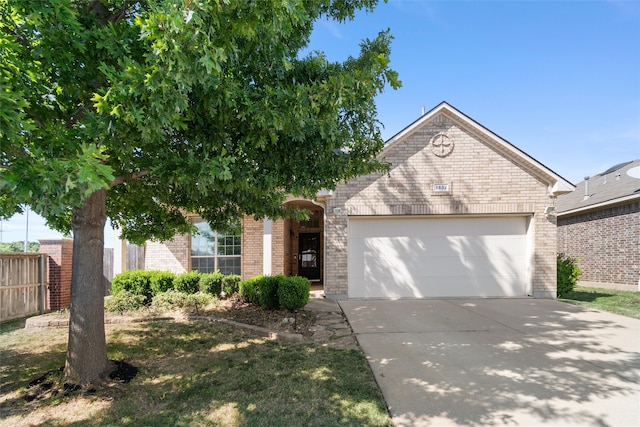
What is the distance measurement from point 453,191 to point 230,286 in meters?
7.06

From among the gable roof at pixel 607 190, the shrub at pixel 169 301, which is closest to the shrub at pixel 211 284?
the shrub at pixel 169 301

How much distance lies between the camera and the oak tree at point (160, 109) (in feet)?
8.98

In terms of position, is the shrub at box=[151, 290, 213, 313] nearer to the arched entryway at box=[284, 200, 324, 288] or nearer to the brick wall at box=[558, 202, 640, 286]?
the arched entryway at box=[284, 200, 324, 288]

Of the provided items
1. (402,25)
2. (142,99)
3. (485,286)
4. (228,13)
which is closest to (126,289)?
(142,99)

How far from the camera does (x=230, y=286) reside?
9539 millimetres

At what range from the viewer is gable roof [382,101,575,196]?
33.1 feet

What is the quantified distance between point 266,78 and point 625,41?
967cm

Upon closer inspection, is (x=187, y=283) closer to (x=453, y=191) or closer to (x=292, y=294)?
(x=292, y=294)

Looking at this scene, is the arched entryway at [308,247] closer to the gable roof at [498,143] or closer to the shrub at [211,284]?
the shrub at [211,284]

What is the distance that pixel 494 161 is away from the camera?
10297 mm

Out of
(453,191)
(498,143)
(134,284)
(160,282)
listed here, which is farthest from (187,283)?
(498,143)

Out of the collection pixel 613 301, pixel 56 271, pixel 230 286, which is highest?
pixel 56 271

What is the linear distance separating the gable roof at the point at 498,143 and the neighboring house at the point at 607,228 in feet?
15.6

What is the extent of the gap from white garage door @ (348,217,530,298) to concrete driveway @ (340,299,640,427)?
1871mm
